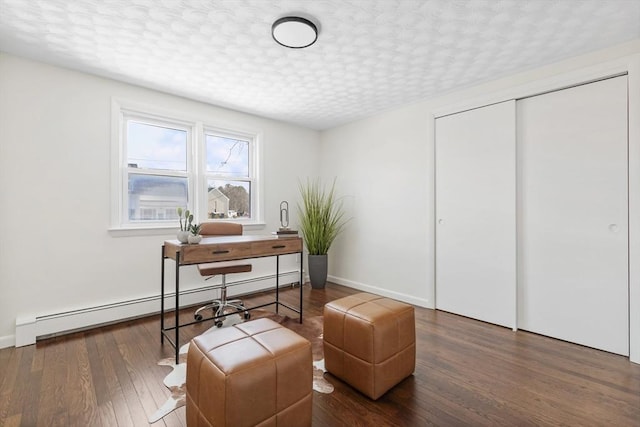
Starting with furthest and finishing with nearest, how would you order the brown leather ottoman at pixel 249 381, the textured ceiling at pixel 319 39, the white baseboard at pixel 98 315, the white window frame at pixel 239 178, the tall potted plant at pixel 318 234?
the tall potted plant at pixel 318 234 < the white window frame at pixel 239 178 < the white baseboard at pixel 98 315 < the textured ceiling at pixel 319 39 < the brown leather ottoman at pixel 249 381

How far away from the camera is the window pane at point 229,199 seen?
12.1 feet

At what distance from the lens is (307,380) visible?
1432 millimetres

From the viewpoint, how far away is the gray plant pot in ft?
13.6

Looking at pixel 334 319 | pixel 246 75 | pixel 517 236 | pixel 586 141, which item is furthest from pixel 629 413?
pixel 246 75

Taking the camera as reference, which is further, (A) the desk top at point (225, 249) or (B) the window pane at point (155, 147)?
(B) the window pane at point (155, 147)

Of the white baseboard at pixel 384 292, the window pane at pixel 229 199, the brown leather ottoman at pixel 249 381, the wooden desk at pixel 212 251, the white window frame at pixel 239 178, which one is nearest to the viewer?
the brown leather ottoman at pixel 249 381

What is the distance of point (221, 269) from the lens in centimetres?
290

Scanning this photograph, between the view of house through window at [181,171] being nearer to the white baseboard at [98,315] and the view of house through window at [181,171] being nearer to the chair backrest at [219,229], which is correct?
the chair backrest at [219,229]

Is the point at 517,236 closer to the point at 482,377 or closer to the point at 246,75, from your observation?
the point at 482,377

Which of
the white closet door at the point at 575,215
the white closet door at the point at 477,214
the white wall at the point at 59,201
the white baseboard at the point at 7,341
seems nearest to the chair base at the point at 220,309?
the white wall at the point at 59,201

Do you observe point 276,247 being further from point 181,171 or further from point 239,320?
point 181,171

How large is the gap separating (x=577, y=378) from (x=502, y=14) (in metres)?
2.55

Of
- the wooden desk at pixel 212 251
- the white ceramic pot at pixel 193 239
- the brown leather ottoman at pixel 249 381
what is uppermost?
the white ceramic pot at pixel 193 239

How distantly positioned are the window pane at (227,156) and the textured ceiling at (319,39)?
30.0 inches
